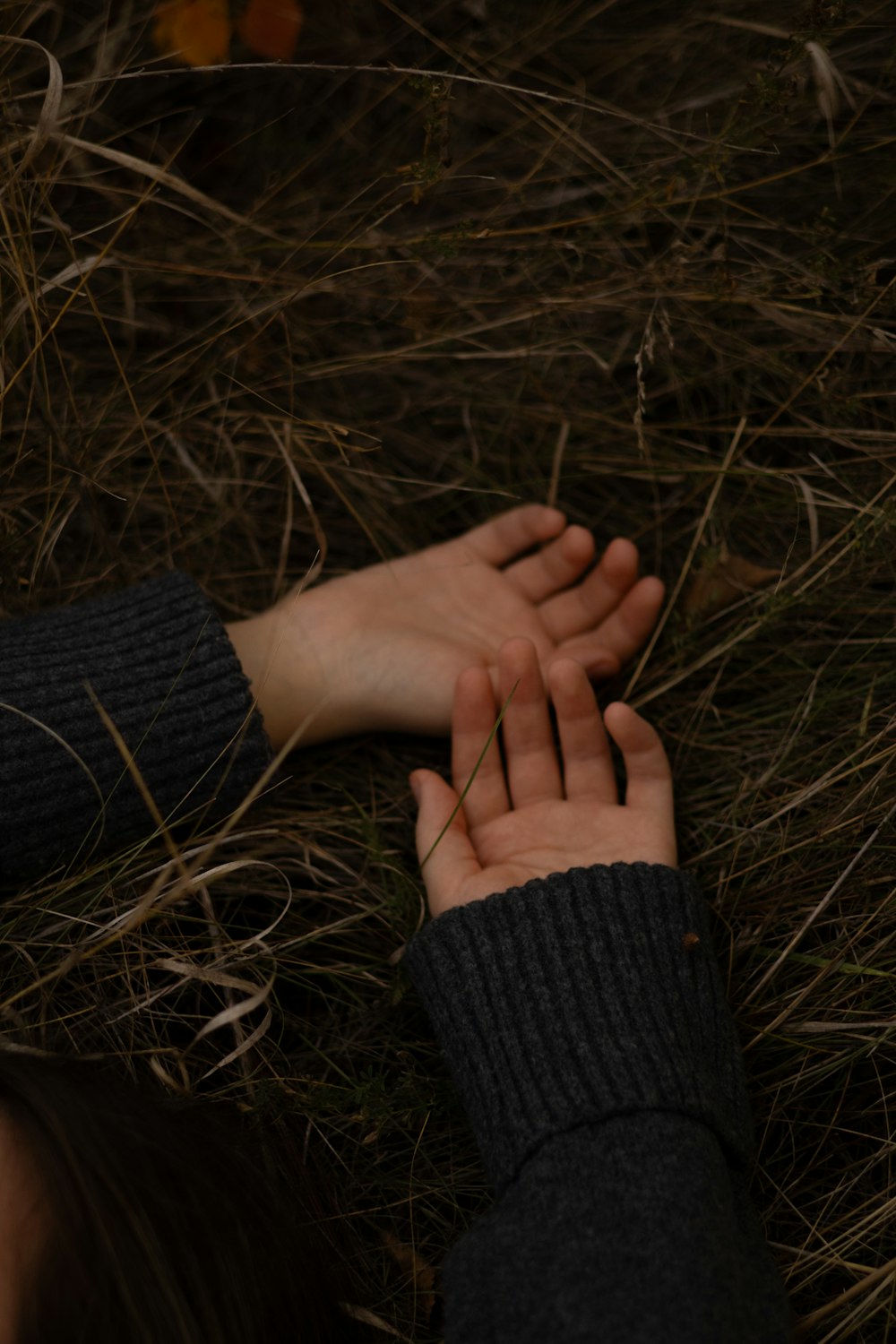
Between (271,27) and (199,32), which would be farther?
(271,27)

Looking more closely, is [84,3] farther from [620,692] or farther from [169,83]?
[620,692]

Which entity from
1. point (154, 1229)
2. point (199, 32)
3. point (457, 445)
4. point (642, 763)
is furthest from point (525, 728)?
point (199, 32)

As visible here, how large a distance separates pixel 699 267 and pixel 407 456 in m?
0.58

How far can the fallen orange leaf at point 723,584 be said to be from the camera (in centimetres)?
166

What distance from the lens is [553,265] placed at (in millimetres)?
1739

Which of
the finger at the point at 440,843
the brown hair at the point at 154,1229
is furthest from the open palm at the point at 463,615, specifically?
the brown hair at the point at 154,1229

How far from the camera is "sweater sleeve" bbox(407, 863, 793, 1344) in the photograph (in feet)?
3.65

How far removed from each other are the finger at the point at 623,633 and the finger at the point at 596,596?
0.07ft

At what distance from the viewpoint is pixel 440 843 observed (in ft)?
4.93

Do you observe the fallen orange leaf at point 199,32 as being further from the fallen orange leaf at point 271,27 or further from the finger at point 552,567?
the finger at point 552,567

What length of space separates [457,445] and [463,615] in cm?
33

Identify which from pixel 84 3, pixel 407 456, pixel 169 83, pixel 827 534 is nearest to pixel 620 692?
pixel 827 534

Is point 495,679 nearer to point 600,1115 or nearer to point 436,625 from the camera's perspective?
point 436,625

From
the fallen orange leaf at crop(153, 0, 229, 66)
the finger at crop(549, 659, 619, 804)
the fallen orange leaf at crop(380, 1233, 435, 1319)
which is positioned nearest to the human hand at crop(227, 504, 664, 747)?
the finger at crop(549, 659, 619, 804)
